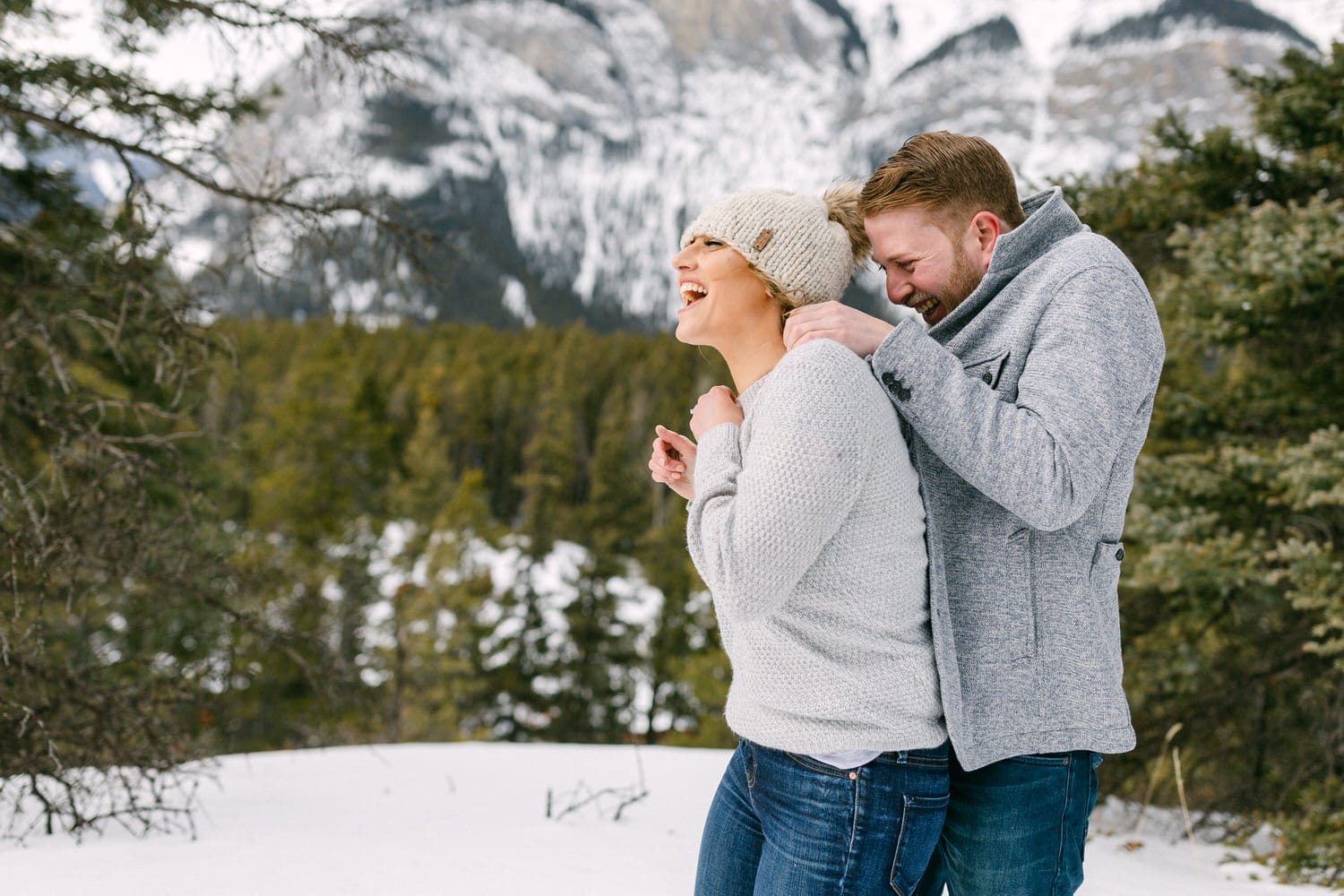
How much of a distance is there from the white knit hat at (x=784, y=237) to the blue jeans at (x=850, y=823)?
0.81 meters

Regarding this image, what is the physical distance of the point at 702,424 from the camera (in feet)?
5.59

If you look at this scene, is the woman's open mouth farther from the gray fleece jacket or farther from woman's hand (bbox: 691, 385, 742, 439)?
the gray fleece jacket

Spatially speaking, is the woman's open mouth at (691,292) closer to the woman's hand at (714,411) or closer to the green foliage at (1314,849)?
the woman's hand at (714,411)

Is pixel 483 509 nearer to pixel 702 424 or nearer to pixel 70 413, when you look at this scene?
pixel 70 413

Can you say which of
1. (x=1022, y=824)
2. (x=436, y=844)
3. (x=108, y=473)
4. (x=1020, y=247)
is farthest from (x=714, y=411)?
(x=108, y=473)

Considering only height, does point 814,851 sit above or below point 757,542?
below

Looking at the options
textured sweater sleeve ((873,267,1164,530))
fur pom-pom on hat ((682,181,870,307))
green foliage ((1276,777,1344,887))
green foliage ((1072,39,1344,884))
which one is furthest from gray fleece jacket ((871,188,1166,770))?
green foliage ((1276,777,1344,887))

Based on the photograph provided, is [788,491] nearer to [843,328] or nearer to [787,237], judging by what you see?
[843,328]

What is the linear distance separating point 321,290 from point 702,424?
372 cm

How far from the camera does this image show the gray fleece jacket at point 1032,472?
4.81ft

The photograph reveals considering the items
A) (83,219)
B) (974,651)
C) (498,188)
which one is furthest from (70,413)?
(498,188)

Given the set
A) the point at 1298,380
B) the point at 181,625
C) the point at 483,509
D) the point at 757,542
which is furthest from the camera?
the point at 483,509

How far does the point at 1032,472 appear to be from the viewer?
4.71ft

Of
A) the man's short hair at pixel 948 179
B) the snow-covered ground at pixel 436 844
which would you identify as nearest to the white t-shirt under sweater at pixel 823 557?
the man's short hair at pixel 948 179
